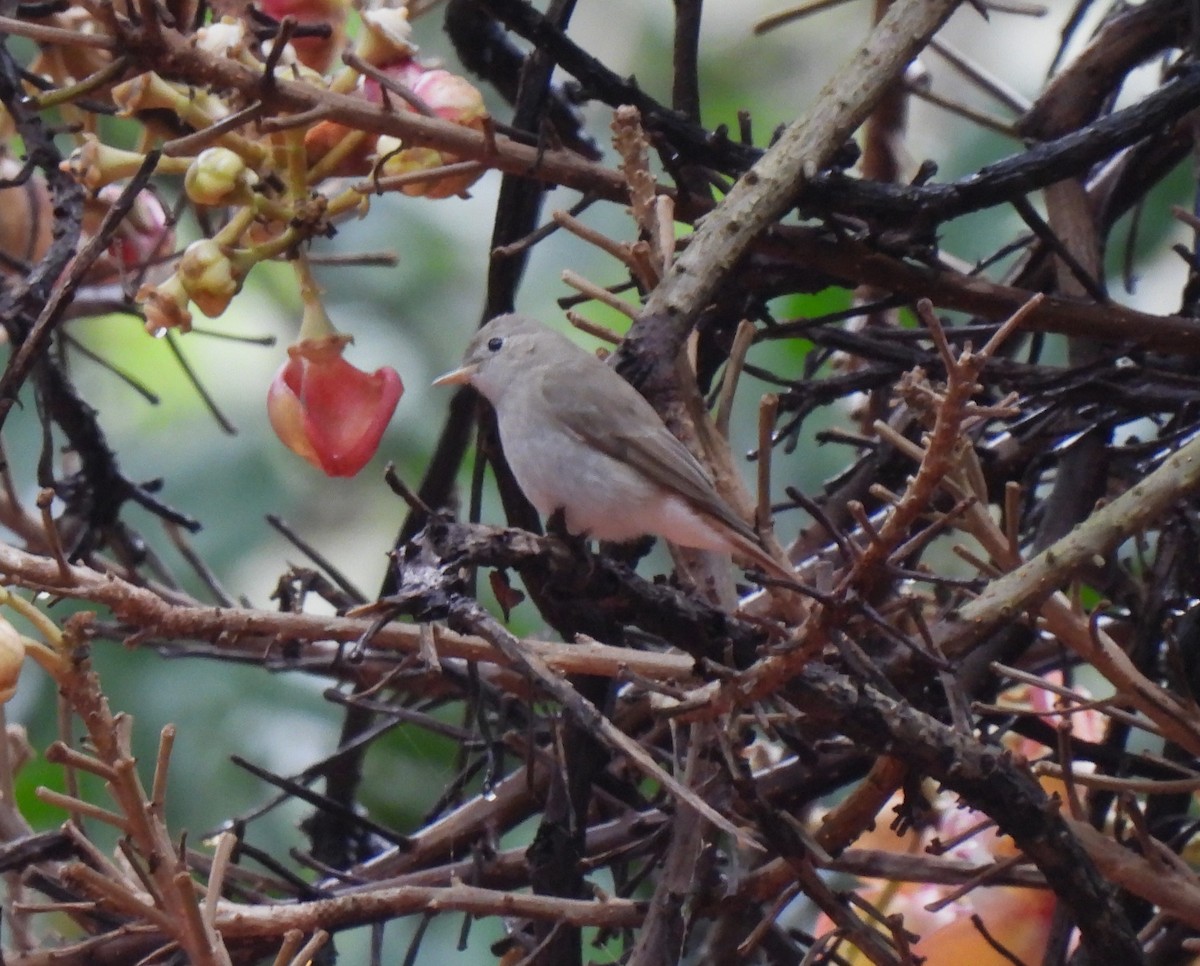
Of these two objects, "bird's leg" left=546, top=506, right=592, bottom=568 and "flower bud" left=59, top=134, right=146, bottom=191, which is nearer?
"bird's leg" left=546, top=506, right=592, bottom=568

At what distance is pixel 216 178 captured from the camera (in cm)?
96

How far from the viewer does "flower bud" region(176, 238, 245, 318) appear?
0.94 m

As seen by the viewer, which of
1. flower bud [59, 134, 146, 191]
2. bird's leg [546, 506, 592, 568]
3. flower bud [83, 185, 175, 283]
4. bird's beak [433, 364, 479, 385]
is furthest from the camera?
bird's beak [433, 364, 479, 385]

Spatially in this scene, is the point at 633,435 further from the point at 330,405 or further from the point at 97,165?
the point at 97,165

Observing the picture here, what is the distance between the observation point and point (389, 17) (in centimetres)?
107

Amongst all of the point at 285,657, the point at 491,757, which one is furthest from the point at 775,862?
the point at 285,657

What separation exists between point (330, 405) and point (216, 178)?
0.56 ft

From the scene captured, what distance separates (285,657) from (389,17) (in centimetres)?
50

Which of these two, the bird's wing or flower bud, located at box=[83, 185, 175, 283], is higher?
flower bud, located at box=[83, 185, 175, 283]

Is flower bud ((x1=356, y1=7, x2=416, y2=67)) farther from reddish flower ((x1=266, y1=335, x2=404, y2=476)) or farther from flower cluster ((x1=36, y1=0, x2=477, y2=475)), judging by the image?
reddish flower ((x1=266, y1=335, x2=404, y2=476))

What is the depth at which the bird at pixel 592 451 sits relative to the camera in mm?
1163

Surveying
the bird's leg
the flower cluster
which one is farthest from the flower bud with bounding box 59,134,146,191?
the bird's leg

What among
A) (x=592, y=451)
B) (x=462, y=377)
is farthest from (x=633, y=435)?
(x=462, y=377)

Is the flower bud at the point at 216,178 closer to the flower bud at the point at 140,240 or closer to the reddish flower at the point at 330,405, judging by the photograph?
the reddish flower at the point at 330,405
